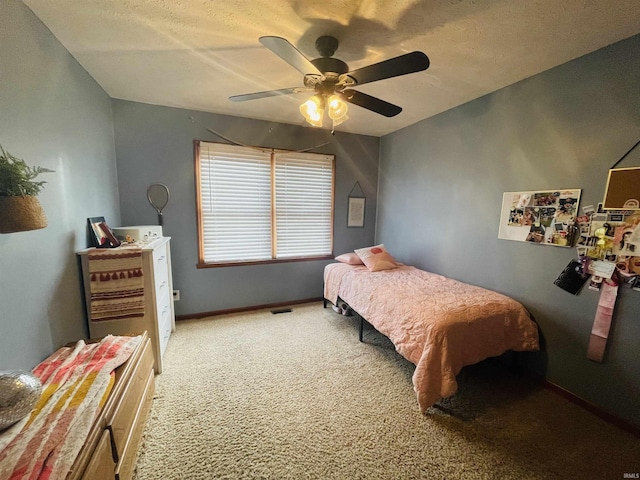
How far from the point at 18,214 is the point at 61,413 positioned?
844 millimetres

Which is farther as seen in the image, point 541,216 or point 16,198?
point 541,216

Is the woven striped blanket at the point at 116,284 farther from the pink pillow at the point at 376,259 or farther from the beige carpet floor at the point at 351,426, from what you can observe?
the pink pillow at the point at 376,259

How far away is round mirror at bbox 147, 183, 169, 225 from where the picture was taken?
9.18 feet

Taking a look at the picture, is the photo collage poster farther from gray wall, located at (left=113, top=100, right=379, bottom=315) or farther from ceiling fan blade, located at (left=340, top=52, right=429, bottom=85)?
gray wall, located at (left=113, top=100, right=379, bottom=315)

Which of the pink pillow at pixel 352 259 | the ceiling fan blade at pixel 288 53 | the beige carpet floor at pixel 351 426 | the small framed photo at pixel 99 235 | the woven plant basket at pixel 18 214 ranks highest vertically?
the ceiling fan blade at pixel 288 53

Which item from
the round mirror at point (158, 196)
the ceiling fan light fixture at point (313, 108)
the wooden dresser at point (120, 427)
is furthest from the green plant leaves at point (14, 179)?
the round mirror at point (158, 196)

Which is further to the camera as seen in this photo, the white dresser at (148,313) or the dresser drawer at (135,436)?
the white dresser at (148,313)

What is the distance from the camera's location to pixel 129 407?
52.1 inches

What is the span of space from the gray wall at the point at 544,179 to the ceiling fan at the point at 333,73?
1.22m

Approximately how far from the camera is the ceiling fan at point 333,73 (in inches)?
50.1

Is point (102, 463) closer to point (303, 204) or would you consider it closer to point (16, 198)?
point (16, 198)

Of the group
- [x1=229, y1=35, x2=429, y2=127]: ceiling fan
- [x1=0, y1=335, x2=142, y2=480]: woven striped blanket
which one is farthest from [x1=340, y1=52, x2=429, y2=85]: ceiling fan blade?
[x1=0, y1=335, x2=142, y2=480]: woven striped blanket

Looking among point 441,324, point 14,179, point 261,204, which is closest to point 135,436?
point 14,179

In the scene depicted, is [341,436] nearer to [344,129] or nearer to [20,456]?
[20,456]
